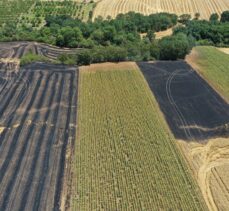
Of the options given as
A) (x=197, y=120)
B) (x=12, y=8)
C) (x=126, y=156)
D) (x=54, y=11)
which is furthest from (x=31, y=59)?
(x=12, y=8)

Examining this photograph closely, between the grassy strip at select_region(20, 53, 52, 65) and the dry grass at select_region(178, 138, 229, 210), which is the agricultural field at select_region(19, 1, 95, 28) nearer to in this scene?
the grassy strip at select_region(20, 53, 52, 65)

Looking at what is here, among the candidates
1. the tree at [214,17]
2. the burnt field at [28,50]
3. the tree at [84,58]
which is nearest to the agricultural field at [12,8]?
the burnt field at [28,50]

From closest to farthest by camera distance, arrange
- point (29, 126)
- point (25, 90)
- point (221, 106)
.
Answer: point (29, 126), point (221, 106), point (25, 90)

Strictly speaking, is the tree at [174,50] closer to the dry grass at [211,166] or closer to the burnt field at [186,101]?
the burnt field at [186,101]

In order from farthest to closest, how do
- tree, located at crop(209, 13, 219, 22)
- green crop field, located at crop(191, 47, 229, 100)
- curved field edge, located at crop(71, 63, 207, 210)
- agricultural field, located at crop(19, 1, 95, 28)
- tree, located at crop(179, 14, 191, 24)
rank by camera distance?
agricultural field, located at crop(19, 1, 95, 28) < tree, located at crop(179, 14, 191, 24) < tree, located at crop(209, 13, 219, 22) < green crop field, located at crop(191, 47, 229, 100) < curved field edge, located at crop(71, 63, 207, 210)

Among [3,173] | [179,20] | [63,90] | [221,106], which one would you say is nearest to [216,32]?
[179,20]

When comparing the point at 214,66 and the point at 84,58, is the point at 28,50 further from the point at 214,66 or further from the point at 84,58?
the point at 214,66

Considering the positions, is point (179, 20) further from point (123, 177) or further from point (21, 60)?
point (123, 177)

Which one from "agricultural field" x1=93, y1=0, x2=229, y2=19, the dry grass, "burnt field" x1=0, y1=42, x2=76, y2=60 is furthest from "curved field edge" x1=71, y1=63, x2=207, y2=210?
"agricultural field" x1=93, y1=0, x2=229, y2=19
